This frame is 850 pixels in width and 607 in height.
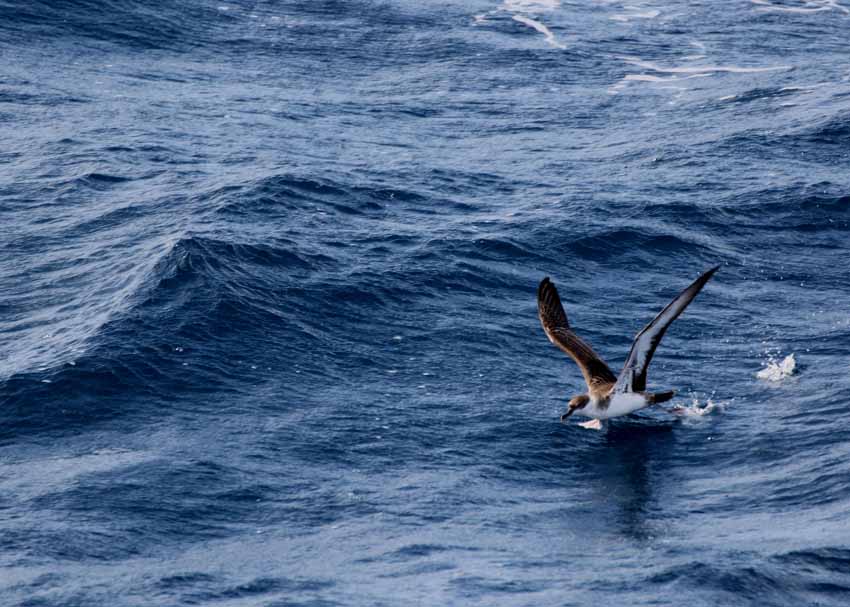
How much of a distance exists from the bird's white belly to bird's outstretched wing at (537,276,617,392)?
30cm

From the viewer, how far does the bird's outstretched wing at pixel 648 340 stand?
21.2 m

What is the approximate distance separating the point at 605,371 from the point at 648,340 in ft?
8.53

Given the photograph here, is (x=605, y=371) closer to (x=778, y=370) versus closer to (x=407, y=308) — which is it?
(x=778, y=370)

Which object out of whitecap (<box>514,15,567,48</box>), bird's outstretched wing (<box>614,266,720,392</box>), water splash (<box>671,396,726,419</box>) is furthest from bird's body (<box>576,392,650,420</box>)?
whitecap (<box>514,15,567,48</box>)

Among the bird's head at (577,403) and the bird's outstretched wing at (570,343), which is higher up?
the bird's outstretched wing at (570,343)

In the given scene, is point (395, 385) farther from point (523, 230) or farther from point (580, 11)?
point (580, 11)

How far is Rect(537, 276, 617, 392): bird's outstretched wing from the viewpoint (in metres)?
24.7

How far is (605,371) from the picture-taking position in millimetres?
24797

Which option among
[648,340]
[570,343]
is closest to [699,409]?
[570,343]

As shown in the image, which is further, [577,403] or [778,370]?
[778,370]


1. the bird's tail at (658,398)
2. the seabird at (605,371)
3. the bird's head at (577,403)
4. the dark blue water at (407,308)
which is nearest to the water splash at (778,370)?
the dark blue water at (407,308)

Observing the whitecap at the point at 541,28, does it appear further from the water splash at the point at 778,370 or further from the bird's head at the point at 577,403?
the bird's head at the point at 577,403

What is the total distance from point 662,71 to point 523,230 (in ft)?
58.1

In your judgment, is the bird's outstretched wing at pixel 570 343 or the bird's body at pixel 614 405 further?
the bird's outstretched wing at pixel 570 343
